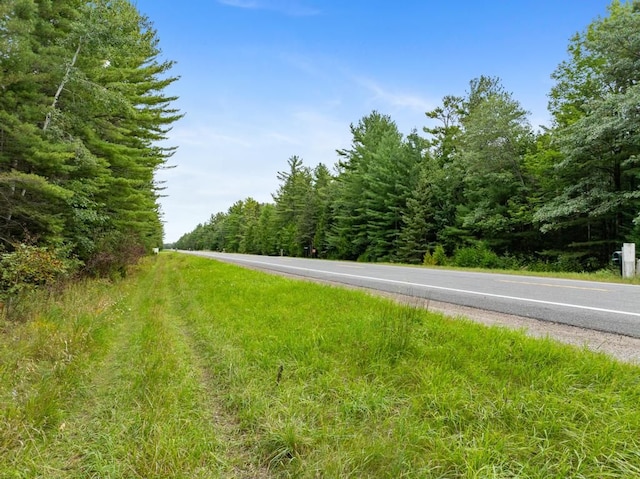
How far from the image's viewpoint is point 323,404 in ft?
9.09

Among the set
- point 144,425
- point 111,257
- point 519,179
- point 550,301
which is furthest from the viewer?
point 519,179

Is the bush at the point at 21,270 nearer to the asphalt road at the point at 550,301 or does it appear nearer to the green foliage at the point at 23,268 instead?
the green foliage at the point at 23,268

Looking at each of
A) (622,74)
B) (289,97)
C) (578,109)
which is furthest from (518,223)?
(289,97)

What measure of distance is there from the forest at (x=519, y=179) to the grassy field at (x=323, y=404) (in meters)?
15.3

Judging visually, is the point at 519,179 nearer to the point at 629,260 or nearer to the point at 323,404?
the point at 629,260

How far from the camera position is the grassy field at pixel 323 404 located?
2.04 meters

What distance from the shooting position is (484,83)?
96.6 ft

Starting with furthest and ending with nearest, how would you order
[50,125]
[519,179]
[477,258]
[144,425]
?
1. [519,179]
2. [477,258]
3. [50,125]
4. [144,425]

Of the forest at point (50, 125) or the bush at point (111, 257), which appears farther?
the bush at point (111, 257)

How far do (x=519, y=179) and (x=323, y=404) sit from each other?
70.5 feet

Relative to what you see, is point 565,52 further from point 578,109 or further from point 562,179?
point 562,179

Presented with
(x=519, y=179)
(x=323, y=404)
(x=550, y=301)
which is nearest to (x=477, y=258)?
(x=519, y=179)

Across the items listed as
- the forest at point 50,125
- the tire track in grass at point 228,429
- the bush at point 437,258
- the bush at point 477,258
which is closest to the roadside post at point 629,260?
the bush at point 477,258

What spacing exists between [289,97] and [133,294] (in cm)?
1488
